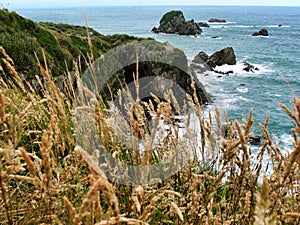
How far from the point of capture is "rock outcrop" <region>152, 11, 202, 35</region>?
81438 millimetres

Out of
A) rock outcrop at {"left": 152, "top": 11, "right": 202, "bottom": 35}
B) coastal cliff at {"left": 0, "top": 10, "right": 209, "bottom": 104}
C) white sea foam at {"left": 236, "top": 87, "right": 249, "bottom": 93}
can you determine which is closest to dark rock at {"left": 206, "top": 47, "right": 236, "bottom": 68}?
white sea foam at {"left": 236, "top": 87, "right": 249, "bottom": 93}

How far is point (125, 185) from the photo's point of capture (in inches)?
74.0

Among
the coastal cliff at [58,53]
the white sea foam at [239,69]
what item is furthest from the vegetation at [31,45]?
the white sea foam at [239,69]

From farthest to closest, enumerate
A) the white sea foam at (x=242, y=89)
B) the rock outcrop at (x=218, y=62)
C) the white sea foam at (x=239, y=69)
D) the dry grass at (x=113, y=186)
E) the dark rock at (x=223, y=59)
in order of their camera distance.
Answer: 1. the dark rock at (x=223, y=59)
2. the rock outcrop at (x=218, y=62)
3. the white sea foam at (x=239, y=69)
4. the white sea foam at (x=242, y=89)
5. the dry grass at (x=113, y=186)

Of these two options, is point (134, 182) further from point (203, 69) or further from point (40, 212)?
point (203, 69)

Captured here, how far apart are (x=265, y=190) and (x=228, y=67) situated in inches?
1722

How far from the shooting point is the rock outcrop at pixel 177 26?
8144cm

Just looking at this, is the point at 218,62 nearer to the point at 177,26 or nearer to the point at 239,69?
the point at 239,69

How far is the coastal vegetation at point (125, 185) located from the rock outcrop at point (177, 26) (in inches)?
3211

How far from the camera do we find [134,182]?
70.2 inches

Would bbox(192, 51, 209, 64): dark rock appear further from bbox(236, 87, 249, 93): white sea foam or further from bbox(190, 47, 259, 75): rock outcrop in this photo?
bbox(236, 87, 249, 93): white sea foam

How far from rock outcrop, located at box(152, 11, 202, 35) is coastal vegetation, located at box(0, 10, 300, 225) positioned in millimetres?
81556

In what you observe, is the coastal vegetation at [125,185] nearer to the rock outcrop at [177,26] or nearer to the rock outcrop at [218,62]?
the rock outcrop at [218,62]

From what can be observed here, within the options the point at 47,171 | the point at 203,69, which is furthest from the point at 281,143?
the point at 203,69
